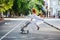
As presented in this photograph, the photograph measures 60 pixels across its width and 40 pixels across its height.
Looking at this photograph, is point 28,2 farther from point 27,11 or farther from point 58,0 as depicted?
point 58,0

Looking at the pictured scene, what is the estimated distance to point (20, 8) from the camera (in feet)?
250

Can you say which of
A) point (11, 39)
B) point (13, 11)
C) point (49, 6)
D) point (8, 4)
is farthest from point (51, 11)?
point (11, 39)

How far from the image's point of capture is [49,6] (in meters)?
87.9

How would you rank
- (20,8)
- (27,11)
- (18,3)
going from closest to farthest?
(18,3) → (20,8) → (27,11)

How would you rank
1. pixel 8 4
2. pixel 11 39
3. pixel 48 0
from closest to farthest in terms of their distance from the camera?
pixel 11 39, pixel 8 4, pixel 48 0

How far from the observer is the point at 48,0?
90.4 metres

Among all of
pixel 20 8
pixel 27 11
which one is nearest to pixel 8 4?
pixel 20 8

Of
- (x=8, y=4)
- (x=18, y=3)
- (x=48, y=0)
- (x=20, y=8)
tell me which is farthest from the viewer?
(x=48, y=0)

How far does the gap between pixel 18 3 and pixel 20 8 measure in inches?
210

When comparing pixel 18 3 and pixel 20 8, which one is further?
pixel 20 8

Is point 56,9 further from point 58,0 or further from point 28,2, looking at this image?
point 28,2

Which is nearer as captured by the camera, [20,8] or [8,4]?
[8,4]

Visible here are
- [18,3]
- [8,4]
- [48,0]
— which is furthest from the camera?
[48,0]

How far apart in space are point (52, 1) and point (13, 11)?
1532cm
